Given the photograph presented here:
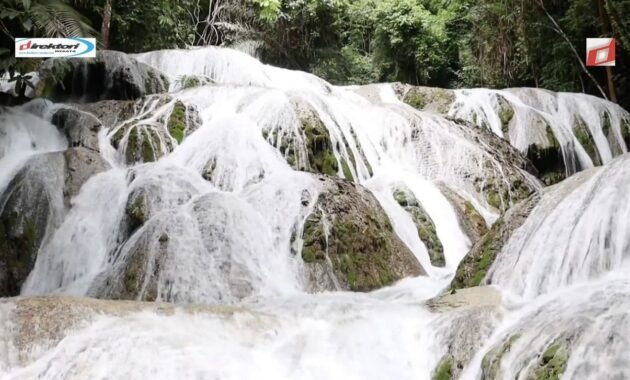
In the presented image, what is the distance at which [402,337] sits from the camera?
3705 mm

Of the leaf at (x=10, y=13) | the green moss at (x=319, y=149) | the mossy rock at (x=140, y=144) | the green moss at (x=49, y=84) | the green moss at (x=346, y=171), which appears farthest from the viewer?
the green moss at (x=49, y=84)

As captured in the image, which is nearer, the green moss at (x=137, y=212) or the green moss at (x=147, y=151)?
the green moss at (x=137, y=212)

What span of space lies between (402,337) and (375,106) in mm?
6769

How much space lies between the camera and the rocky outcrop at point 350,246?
574cm

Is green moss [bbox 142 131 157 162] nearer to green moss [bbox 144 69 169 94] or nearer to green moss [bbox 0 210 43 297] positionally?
green moss [bbox 0 210 43 297]

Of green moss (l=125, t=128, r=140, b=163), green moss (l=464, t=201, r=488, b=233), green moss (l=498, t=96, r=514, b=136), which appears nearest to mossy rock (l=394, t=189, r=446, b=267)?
green moss (l=464, t=201, r=488, b=233)

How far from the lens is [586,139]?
11461 mm

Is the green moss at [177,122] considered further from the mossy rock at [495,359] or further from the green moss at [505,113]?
the mossy rock at [495,359]

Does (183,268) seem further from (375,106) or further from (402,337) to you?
(375,106)

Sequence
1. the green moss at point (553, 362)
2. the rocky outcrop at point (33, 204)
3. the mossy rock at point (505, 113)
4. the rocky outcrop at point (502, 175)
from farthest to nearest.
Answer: the mossy rock at point (505, 113), the rocky outcrop at point (502, 175), the rocky outcrop at point (33, 204), the green moss at point (553, 362)

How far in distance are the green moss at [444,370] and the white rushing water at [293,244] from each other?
0.05m

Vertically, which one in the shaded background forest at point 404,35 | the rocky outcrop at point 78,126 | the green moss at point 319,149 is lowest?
the green moss at point 319,149

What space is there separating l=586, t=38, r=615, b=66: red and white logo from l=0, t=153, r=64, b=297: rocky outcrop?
9.09 metres

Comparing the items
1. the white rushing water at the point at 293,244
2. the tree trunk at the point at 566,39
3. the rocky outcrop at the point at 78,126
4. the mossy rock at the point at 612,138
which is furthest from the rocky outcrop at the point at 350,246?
→ the tree trunk at the point at 566,39
